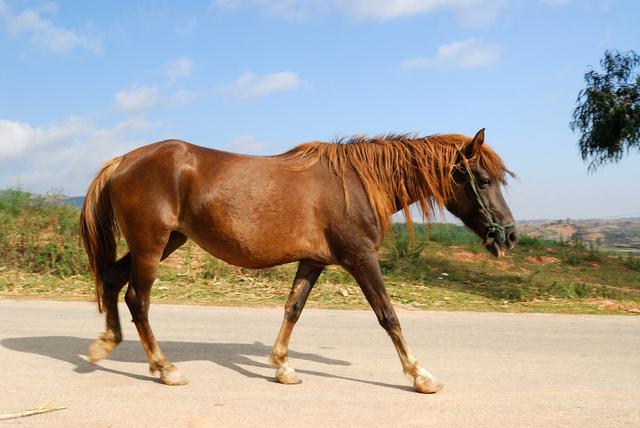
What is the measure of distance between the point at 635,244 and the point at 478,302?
10764 millimetres

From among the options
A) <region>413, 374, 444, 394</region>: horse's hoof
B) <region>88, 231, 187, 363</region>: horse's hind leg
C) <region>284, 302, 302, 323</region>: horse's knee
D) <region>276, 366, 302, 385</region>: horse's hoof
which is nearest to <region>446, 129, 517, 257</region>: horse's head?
<region>413, 374, 444, 394</region>: horse's hoof

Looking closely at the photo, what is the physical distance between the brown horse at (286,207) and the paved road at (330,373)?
0.31 metres

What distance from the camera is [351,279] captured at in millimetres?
11234

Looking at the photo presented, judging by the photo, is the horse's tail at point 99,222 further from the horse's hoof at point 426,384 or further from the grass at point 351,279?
the grass at point 351,279

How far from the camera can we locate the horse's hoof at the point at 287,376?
468cm

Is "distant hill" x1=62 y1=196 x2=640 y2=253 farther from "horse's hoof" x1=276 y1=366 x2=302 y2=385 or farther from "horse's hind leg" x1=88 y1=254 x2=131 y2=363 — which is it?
"horse's hoof" x1=276 y1=366 x2=302 y2=385

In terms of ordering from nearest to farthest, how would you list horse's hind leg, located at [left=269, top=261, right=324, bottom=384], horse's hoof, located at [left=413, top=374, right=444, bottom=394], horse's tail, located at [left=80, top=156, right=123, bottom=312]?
1. horse's hoof, located at [left=413, top=374, right=444, bottom=394]
2. horse's hind leg, located at [left=269, top=261, right=324, bottom=384]
3. horse's tail, located at [left=80, top=156, right=123, bottom=312]

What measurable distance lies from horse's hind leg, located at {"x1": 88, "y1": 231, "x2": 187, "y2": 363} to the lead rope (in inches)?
104

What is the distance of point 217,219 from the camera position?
4742mm

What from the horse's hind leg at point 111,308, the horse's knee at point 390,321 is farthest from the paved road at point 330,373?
the horse's knee at point 390,321

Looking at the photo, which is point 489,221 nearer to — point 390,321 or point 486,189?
point 486,189

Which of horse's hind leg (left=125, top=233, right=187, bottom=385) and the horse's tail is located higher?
the horse's tail

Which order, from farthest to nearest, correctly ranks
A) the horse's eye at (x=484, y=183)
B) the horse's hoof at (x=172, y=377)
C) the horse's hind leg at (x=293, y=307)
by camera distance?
the horse's eye at (x=484, y=183), the horse's hind leg at (x=293, y=307), the horse's hoof at (x=172, y=377)

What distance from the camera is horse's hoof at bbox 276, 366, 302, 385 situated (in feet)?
15.4
